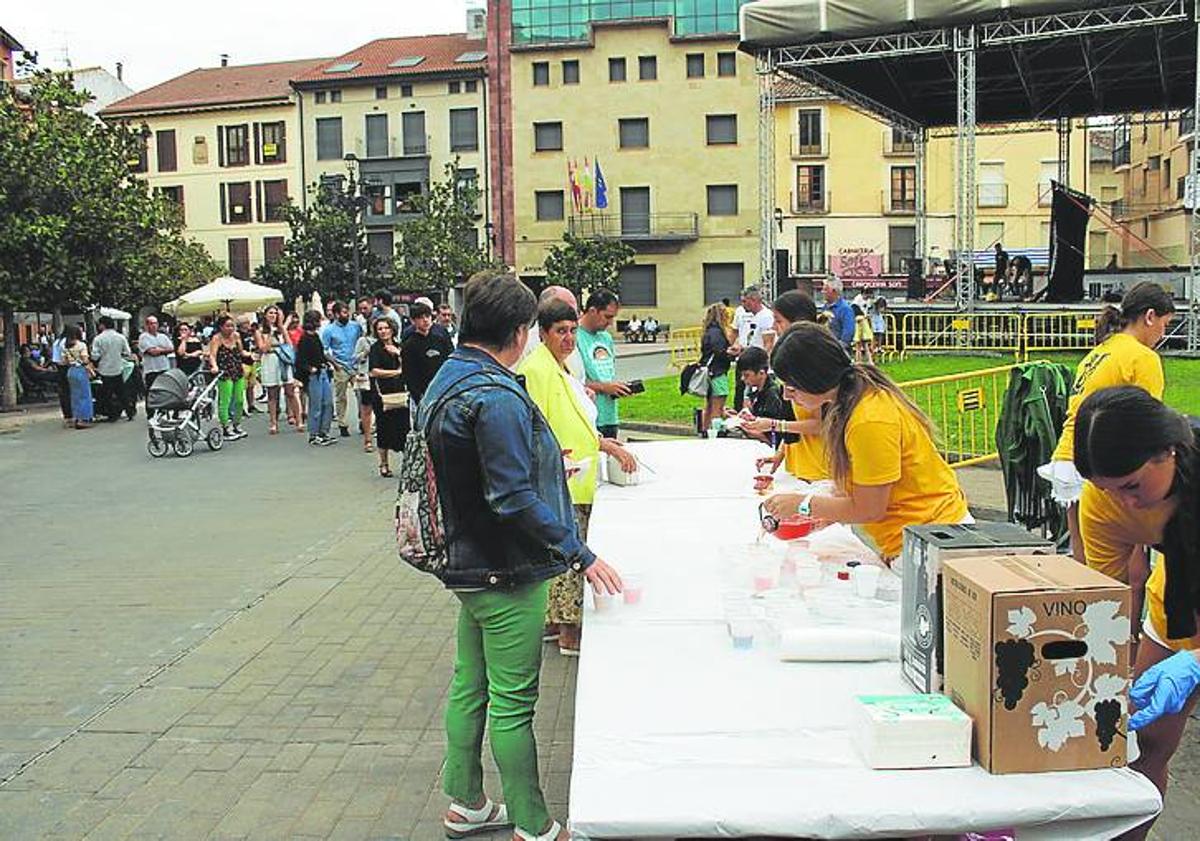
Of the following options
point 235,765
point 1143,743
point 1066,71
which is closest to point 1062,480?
point 1143,743

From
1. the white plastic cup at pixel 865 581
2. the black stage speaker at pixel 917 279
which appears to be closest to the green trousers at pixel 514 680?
the white plastic cup at pixel 865 581

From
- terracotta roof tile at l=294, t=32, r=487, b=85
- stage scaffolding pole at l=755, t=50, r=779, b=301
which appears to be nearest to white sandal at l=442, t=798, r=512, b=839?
stage scaffolding pole at l=755, t=50, r=779, b=301

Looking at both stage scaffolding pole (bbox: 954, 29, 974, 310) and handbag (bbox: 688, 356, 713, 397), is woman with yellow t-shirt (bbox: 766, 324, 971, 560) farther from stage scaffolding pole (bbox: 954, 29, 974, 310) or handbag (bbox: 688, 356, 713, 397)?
stage scaffolding pole (bbox: 954, 29, 974, 310)

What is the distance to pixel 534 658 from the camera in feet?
11.5

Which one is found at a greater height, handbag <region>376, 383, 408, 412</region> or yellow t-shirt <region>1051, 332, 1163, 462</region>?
yellow t-shirt <region>1051, 332, 1163, 462</region>

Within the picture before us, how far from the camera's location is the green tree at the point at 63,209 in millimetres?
19844

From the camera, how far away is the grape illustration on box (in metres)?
2.21

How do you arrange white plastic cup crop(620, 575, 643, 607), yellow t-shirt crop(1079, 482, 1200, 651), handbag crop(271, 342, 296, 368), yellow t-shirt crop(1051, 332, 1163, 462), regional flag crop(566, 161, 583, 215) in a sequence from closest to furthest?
yellow t-shirt crop(1079, 482, 1200, 651) → white plastic cup crop(620, 575, 643, 607) → yellow t-shirt crop(1051, 332, 1163, 462) → handbag crop(271, 342, 296, 368) → regional flag crop(566, 161, 583, 215)

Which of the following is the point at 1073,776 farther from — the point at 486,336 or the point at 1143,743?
the point at 486,336

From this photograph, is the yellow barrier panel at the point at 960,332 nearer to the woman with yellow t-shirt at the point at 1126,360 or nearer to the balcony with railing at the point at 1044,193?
the woman with yellow t-shirt at the point at 1126,360

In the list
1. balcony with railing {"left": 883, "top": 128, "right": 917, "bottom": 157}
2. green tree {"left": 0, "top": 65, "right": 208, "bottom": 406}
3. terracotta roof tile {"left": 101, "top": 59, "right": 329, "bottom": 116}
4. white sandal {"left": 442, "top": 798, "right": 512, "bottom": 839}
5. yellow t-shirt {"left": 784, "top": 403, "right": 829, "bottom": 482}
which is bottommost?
white sandal {"left": 442, "top": 798, "right": 512, "bottom": 839}

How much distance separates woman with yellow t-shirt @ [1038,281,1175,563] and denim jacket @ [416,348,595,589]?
3.10 metres

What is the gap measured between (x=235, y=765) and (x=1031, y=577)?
334 cm

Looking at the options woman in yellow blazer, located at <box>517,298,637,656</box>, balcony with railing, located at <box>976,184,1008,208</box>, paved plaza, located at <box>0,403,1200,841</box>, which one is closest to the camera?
paved plaza, located at <box>0,403,1200,841</box>
